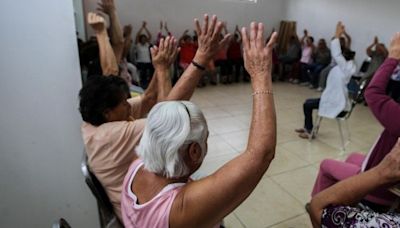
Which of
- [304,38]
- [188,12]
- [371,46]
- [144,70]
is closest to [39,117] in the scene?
[144,70]

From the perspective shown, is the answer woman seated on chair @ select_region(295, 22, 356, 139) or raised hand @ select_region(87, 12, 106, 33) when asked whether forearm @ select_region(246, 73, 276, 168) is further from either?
woman seated on chair @ select_region(295, 22, 356, 139)

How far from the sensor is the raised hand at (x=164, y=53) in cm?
137

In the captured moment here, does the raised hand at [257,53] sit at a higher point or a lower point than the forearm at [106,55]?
higher

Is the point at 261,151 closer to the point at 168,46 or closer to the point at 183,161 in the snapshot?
the point at 183,161

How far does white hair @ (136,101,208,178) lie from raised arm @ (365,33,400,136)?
3.60ft

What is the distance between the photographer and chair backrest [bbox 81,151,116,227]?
115 cm

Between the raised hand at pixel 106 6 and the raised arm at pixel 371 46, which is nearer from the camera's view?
the raised hand at pixel 106 6

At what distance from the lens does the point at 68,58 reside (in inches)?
52.1

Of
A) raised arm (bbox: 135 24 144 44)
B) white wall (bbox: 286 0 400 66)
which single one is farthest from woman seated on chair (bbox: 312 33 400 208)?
raised arm (bbox: 135 24 144 44)

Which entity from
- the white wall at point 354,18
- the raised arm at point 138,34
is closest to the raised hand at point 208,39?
the raised arm at point 138,34

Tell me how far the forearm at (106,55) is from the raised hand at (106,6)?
224mm

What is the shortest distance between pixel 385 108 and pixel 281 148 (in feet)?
6.74

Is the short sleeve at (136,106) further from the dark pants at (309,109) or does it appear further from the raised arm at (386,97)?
the dark pants at (309,109)

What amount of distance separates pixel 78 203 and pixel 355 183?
147cm
